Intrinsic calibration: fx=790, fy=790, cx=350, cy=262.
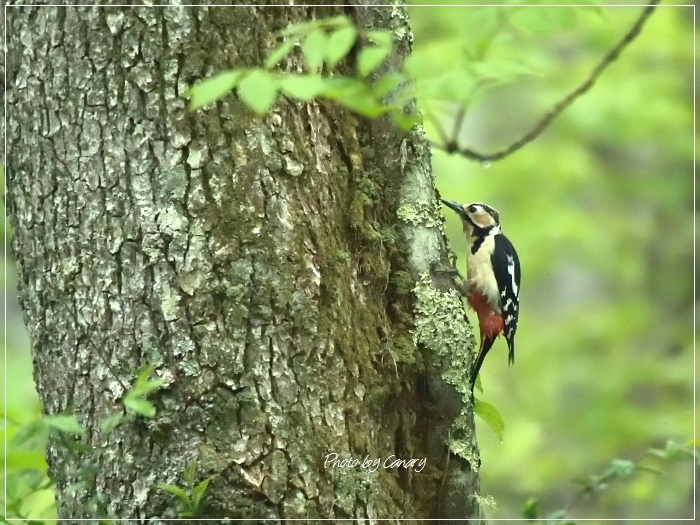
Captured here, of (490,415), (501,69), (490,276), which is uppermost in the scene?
(490,276)

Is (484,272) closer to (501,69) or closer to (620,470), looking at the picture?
(620,470)

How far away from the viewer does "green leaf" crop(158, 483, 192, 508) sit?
1873 mm

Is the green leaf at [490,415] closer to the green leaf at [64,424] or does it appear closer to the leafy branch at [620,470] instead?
the leafy branch at [620,470]

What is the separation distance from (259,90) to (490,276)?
8.73 ft

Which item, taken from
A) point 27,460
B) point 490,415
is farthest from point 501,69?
point 27,460

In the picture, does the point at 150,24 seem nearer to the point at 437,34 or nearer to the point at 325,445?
the point at 325,445

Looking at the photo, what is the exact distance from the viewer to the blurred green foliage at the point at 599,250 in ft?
18.5

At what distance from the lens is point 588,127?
19.1 feet

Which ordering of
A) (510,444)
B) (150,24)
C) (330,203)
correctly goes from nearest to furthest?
1. (150,24)
2. (330,203)
3. (510,444)

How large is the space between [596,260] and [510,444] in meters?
2.05

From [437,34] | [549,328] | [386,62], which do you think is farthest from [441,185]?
[386,62]

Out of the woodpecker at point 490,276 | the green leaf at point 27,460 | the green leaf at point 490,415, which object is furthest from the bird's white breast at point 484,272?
the green leaf at point 27,460

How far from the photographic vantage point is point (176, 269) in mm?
1944

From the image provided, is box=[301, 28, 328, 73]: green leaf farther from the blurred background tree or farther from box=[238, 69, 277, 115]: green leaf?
the blurred background tree
